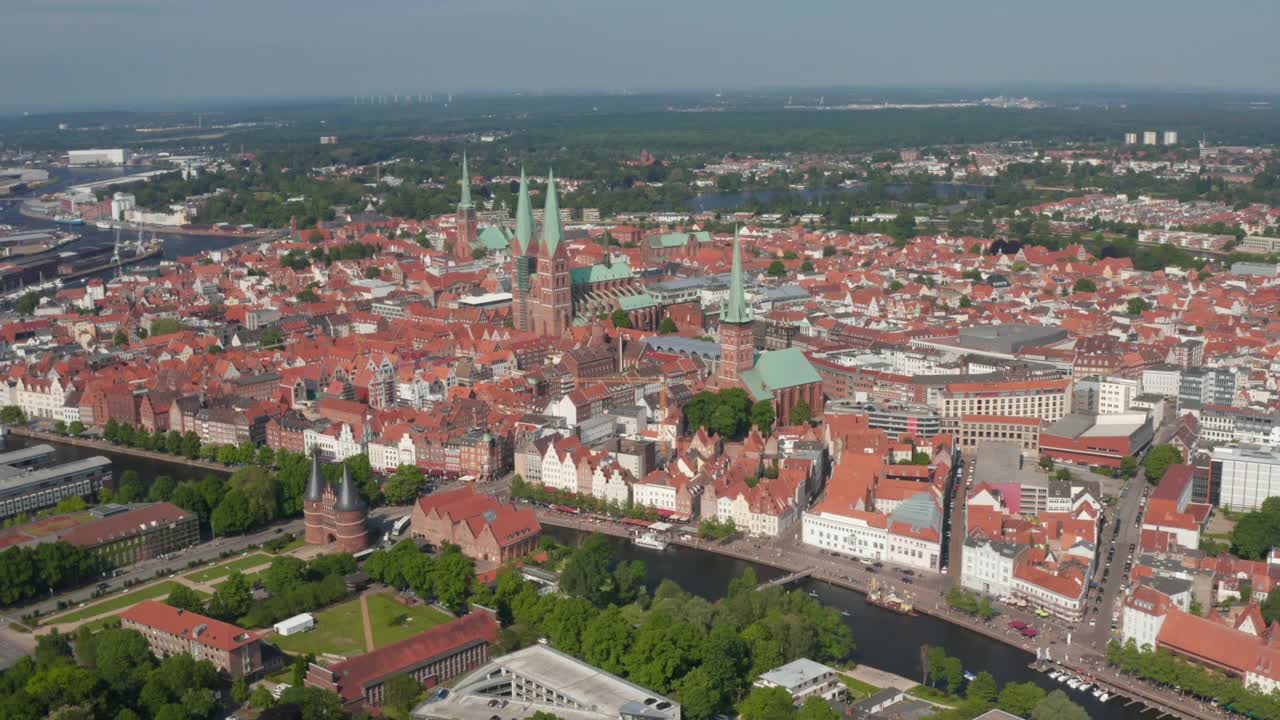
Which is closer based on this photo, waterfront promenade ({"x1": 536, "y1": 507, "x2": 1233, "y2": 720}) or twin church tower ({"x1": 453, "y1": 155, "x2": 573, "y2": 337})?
waterfront promenade ({"x1": 536, "y1": 507, "x2": 1233, "y2": 720})

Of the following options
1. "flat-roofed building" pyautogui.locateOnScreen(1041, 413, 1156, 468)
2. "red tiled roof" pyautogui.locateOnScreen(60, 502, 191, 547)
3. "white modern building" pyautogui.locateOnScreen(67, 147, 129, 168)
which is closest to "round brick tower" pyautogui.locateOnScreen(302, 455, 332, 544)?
"red tiled roof" pyautogui.locateOnScreen(60, 502, 191, 547)

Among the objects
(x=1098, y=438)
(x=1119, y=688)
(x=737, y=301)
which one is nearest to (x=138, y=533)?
(x=737, y=301)

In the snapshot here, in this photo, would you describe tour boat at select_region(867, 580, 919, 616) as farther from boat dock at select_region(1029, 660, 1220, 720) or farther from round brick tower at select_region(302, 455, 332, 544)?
round brick tower at select_region(302, 455, 332, 544)

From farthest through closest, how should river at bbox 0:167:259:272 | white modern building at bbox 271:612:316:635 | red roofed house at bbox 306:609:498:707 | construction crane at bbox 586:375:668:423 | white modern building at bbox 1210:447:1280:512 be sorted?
river at bbox 0:167:259:272, construction crane at bbox 586:375:668:423, white modern building at bbox 1210:447:1280:512, white modern building at bbox 271:612:316:635, red roofed house at bbox 306:609:498:707

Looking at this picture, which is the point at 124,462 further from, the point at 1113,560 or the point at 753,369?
the point at 1113,560

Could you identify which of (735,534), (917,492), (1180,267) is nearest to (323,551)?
(735,534)

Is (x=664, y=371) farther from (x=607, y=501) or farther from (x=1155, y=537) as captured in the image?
(x=1155, y=537)

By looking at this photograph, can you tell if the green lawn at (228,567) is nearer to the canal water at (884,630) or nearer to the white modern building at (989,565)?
the canal water at (884,630)
